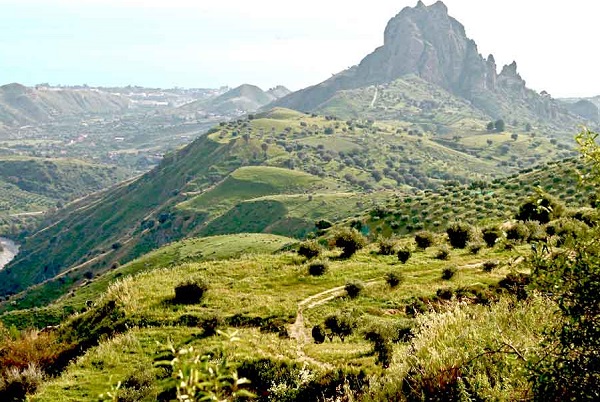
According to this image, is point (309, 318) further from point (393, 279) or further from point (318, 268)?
point (318, 268)

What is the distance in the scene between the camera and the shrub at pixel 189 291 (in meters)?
27.7

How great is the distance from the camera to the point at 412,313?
2514 cm

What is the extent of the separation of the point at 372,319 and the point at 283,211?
14790 centimetres

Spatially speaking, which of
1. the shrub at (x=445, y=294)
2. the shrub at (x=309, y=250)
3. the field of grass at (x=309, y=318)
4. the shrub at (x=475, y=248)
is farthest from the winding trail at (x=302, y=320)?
the shrub at (x=475, y=248)

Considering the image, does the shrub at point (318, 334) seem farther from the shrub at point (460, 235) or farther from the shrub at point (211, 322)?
the shrub at point (460, 235)

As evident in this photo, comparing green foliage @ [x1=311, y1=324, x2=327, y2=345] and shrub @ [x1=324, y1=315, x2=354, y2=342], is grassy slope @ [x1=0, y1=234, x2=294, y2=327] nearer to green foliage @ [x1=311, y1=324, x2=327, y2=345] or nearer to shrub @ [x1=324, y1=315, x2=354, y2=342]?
green foliage @ [x1=311, y1=324, x2=327, y2=345]

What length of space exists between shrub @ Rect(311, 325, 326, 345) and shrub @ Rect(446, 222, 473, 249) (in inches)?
788

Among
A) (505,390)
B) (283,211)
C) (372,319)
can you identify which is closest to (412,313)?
(372,319)

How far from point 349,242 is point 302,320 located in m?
13.5

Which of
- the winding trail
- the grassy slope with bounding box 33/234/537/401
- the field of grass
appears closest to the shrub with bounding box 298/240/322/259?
the field of grass

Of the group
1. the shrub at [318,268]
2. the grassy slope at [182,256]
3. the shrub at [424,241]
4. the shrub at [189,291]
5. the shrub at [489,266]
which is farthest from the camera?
the grassy slope at [182,256]

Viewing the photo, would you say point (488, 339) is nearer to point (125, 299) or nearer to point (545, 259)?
point (545, 259)

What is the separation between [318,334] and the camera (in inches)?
901

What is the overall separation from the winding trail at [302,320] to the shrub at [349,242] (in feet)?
21.9
